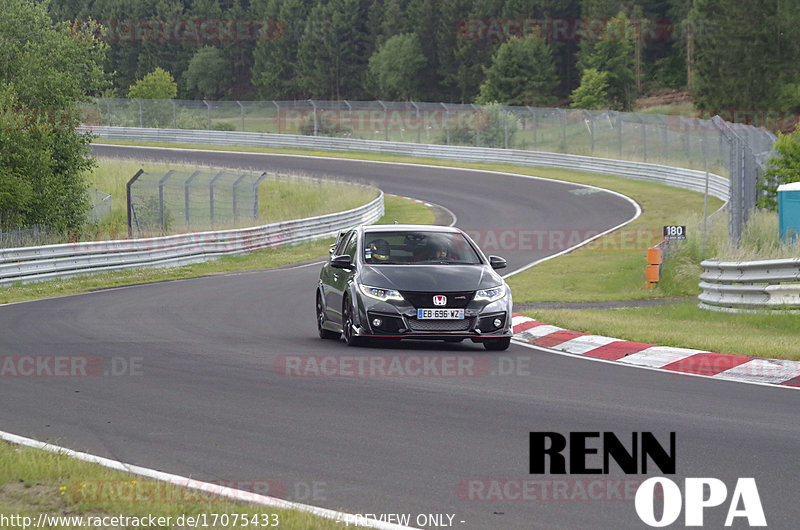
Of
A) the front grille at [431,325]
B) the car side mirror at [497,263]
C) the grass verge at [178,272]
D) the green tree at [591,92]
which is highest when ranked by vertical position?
the green tree at [591,92]

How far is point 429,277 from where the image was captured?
12.5m

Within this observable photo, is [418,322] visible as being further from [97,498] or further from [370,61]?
[370,61]

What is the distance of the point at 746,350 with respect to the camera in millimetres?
11906

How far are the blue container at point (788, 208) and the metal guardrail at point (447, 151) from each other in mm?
17650

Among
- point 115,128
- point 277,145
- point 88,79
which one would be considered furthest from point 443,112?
point 88,79

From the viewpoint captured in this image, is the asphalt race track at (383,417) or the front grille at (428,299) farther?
the front grille at (428,299)

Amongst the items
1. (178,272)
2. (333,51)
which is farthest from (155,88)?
(178,272)

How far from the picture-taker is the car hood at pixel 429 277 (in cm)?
1234

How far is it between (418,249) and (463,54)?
9410 centimetres

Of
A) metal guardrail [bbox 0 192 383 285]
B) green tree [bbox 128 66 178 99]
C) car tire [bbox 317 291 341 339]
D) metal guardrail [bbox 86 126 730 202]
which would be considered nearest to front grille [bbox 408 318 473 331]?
car tire [bbox 317 291 341 339]

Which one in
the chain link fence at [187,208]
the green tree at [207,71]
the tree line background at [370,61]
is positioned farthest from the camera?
the green tree at [207,71]

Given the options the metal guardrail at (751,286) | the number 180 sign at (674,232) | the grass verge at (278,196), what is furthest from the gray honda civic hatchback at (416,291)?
the grass verge at (278,196)

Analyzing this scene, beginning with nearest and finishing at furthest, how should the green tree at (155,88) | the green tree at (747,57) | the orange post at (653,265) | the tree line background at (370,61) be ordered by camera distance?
the orange post at (653,265) → the tree line background at (370,61) → the green tree at (747,57) → the green tree at (155,88)

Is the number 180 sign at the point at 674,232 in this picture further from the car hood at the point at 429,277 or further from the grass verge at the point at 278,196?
the grass verge at the point at 278,196
